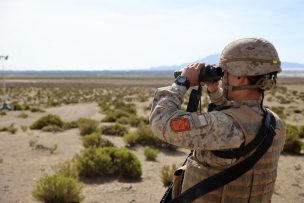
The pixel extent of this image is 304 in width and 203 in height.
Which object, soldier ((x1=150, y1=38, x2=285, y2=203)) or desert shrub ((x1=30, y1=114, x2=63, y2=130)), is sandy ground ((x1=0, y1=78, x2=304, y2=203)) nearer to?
desert shrub ((x1=30, y1=114, x2=63, y2=130))

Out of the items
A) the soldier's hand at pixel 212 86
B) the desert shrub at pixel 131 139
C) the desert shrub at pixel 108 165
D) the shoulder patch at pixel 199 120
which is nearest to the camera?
the shoulder patch at pixel 199 120

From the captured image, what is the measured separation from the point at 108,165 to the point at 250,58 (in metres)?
7.68

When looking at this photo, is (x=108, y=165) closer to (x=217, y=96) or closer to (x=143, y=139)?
(x=143, y=139)

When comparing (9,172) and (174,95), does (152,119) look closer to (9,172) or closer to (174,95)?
(174,95)

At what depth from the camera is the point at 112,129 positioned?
1739 cm

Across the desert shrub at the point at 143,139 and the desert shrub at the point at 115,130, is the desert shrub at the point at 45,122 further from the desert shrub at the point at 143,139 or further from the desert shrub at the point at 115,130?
the desert shrub at the point at 143,139

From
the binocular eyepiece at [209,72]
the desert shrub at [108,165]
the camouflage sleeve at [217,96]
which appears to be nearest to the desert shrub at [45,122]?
the desert shrub at [108,165]

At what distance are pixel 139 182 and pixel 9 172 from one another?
3234 mm

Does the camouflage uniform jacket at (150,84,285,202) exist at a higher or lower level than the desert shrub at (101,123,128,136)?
higher

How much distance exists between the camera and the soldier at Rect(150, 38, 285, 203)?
103 inches

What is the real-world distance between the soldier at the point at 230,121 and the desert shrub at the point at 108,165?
23.4 ft

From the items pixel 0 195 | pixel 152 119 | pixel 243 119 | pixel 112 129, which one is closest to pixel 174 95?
pixel 152 119

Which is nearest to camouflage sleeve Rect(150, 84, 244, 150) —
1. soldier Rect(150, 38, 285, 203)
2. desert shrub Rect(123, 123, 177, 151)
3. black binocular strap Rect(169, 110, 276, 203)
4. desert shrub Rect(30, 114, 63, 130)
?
soldier Rect(150, 38, 285, 203)

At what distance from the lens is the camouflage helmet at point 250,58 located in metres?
2.79
